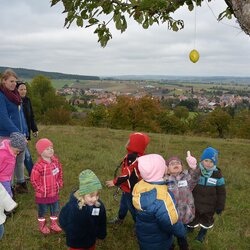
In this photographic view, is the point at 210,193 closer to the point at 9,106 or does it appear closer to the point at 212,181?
the point at 212,181

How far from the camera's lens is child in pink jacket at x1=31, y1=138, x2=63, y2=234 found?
5.77m

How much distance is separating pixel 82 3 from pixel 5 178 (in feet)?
11.0

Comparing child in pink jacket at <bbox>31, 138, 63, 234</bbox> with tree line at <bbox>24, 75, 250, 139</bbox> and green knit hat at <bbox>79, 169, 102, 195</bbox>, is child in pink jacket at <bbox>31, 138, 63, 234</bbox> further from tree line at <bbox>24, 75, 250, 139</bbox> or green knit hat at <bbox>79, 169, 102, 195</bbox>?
tree line at <bbox>24, 75, 250, 139</bbox>

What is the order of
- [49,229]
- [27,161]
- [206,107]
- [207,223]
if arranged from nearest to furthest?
[207,223] < [49,229] < [27,161] < [206,107]

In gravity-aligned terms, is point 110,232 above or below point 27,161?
below

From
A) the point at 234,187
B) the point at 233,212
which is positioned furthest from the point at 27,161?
the point at 234,187

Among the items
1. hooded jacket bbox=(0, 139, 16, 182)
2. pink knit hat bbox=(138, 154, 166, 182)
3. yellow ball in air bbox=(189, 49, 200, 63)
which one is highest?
yellow ball in air bbox=(189, 49, 200, 63)

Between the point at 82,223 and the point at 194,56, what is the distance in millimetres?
2567

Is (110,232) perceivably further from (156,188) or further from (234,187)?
(234,187)

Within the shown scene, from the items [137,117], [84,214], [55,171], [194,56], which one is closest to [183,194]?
[84,214]

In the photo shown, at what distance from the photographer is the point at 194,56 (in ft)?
14.7

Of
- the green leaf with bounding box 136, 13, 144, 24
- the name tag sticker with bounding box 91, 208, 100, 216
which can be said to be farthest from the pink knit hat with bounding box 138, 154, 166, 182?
the green leaf with bounding box 136, 13, 144, 24

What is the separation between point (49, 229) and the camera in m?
6.10

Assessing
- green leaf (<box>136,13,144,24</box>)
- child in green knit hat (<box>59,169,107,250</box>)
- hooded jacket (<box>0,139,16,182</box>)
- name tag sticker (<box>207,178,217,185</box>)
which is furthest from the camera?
hooded jacket (<box>0,139,16,182</box>)
